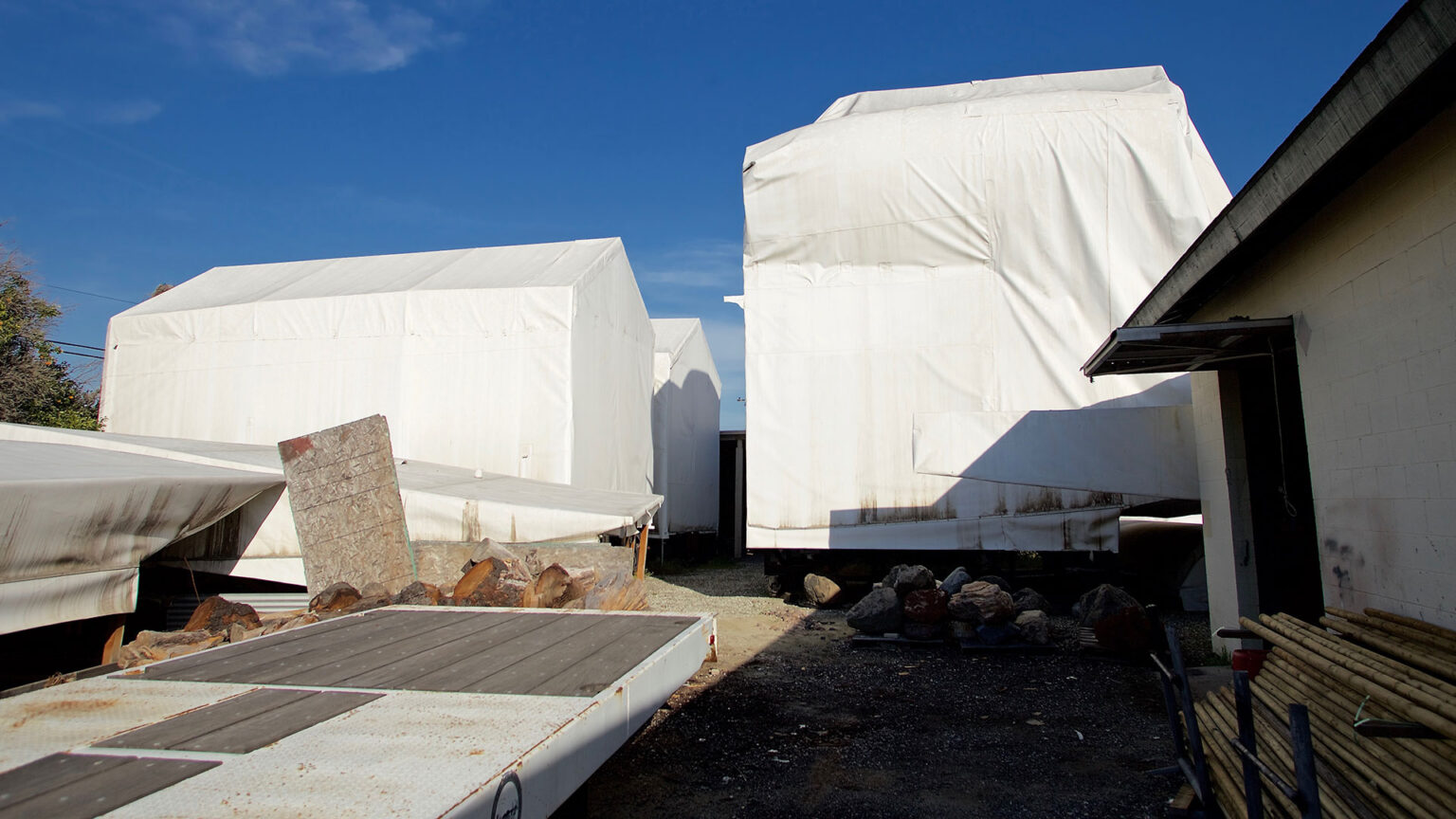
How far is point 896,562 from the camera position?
12039 mm

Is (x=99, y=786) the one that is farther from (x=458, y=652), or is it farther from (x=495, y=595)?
(x=495, y=595)

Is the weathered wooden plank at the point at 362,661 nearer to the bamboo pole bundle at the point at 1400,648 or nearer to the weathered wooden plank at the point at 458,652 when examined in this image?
the weathered wooden plank at the point at 458,652

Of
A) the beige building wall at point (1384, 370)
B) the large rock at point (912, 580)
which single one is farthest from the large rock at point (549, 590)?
the beige building wall at point (1384, 370)

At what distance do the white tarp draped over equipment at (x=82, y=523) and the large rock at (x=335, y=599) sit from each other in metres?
1.88

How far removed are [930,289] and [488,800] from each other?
11144 millimetres

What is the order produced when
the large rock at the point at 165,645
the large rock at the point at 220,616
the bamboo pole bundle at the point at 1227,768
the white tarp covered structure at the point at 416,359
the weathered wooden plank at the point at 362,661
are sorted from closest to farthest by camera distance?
1. the weathered wooden plank at the point at 362,661
2. the bamboo pole bundle at the point at 1227,768
3. the large rock at the point at 165,645
4. the large rock at the point at 220,616
5. the white tarp covered structure at the point at 416,359

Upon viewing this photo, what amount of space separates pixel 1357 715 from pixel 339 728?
3.46 metres

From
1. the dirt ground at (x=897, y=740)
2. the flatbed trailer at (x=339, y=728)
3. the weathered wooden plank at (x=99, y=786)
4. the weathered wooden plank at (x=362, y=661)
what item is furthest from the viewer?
the dirt ground at (x=897, y=740)

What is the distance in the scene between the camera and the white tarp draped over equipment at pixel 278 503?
809cm

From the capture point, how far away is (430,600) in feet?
22.0

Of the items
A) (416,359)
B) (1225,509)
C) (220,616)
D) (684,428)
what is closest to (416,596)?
(220,616)

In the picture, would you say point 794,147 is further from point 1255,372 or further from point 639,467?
point 639,467

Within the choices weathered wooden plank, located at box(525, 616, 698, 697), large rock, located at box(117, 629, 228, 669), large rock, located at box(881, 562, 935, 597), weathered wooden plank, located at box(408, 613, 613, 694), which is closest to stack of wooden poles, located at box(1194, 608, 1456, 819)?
weathered wooden plank, located at box(525, 616, 698, 697)

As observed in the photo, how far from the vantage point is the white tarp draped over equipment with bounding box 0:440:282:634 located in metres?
5.92
